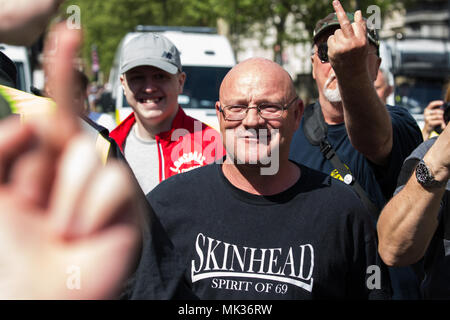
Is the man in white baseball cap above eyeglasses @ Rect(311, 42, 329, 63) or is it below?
below

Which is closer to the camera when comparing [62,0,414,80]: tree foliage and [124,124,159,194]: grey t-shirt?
[124,124,159,194]: grey t-shirt

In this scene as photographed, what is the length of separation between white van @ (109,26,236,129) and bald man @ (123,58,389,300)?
242 inches

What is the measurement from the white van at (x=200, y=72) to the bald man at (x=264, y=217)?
20.1ft

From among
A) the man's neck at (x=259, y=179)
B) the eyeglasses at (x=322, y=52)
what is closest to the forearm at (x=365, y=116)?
the man's neck at (x=259, y=179)

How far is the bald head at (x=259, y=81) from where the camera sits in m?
2.34

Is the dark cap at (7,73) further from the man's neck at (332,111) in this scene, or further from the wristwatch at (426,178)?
the man's neck at (332,111)

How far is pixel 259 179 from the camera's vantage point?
226cm

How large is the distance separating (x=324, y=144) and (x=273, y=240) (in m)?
0.89

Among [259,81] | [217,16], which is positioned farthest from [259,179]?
[217,16]

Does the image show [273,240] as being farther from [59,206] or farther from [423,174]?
[59,206]

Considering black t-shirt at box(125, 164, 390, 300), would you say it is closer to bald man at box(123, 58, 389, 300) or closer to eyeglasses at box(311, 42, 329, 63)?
bald man at box(123, 58, 389, 300)

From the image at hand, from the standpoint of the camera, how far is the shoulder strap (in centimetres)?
270

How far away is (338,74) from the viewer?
2.22m

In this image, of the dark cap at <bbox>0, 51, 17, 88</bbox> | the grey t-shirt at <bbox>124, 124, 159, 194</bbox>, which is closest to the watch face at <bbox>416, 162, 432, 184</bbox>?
the dark cap at <bbox>0, 51, 17, 88</bbox>
